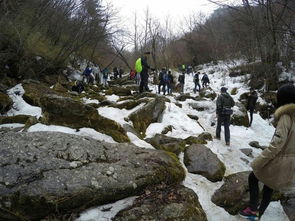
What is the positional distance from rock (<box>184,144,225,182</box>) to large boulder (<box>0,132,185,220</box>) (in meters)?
0.90

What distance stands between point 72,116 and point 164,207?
3605mm

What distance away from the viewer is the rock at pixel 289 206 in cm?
414

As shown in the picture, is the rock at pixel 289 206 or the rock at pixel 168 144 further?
the rock at pixel 168 144

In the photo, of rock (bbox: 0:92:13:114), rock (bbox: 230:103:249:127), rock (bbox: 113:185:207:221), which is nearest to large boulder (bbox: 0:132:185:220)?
rock (bbox: 113:185:207:221)

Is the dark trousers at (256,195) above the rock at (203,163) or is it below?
above

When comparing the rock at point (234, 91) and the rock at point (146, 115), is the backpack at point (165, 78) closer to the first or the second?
the rock at point (234, 91)

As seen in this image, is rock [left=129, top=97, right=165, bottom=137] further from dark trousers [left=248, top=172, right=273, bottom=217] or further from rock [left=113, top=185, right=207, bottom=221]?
dark trousers [left=248, top=172, right=273, bottom=217]

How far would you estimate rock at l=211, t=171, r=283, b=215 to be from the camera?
171 inches

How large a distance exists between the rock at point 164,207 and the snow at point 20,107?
19.4 ft

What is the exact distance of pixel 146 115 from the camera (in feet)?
28.6

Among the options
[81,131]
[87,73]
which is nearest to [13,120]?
[81,131]

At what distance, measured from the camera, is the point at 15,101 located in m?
9.79

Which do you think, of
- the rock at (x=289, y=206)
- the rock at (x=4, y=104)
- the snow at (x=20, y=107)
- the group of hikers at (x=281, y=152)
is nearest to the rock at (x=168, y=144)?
the rock at (x=289, y=206)

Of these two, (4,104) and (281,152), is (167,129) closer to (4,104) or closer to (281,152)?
(281,152)
